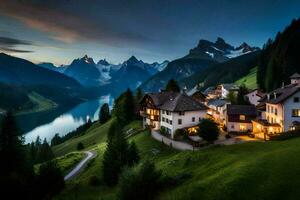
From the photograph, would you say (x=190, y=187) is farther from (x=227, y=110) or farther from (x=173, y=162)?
(x=227, y=110)

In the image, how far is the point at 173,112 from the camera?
7294 centimetres

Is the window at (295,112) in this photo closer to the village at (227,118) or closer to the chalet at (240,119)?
the village at (227,118)

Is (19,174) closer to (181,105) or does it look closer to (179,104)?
(179,104)

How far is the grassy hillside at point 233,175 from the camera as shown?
29766 mm

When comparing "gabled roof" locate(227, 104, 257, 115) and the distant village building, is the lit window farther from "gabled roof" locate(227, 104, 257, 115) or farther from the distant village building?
the distant village building

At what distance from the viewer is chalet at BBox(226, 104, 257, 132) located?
81.1 meters

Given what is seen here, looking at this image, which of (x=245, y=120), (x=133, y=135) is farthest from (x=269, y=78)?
(x=133, y=135)

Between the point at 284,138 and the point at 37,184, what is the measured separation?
43.0 metres

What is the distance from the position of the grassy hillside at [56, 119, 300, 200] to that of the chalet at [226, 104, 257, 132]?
3223cm

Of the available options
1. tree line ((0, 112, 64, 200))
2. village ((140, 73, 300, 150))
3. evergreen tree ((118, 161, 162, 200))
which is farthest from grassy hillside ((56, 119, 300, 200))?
village ((140, 73, 300, 150))

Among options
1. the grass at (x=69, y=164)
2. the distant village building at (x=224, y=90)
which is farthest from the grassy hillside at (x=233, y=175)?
the distant village building at (x=224, y=90)

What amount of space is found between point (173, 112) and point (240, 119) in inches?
838

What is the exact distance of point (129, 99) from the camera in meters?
113

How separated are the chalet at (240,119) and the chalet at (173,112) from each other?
8502 mm
